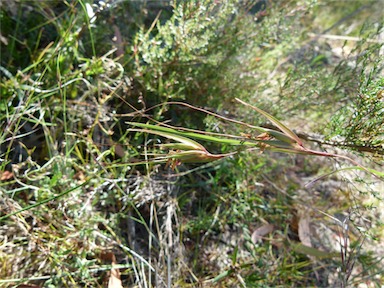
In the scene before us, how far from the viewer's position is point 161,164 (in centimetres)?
140

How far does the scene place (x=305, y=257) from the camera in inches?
55.8

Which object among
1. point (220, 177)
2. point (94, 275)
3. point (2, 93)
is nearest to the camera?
point (94, 275)

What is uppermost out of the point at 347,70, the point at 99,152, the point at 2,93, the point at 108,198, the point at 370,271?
the point at 347,70

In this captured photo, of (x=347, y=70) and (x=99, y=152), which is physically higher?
(x=347, y=70)

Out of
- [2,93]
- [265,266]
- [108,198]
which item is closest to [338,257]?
[265,266]

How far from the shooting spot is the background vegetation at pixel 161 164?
1.20m

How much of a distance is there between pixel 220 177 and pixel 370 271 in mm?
560

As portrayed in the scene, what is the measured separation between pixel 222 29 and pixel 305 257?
801 mm

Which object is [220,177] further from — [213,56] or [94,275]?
[94,275]

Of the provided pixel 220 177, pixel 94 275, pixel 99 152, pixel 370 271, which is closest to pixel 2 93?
pixel 99 152

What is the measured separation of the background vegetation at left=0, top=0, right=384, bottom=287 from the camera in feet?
3.93

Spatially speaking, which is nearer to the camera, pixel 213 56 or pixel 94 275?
pixel 94 275

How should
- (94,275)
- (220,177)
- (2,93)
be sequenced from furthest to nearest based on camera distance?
1. (220,177)
2. (2,93)
3. (94,275)

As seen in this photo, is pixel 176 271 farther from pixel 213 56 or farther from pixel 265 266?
pixel 213 56
